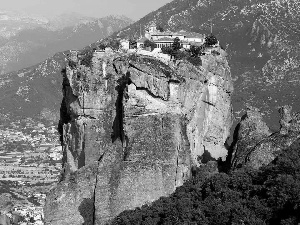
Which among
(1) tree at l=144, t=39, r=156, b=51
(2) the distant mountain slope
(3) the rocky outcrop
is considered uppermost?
(1) tree at l=144, t=39, r=156, b=51

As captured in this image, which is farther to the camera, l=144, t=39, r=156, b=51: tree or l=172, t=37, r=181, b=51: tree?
Result: l=144, t=39, r=156, b=51: tree

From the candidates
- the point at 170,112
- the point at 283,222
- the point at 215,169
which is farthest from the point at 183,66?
the point at 283,222

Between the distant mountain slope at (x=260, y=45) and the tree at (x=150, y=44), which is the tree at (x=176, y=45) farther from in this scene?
the distant mountain slope at (x=260, y=45)

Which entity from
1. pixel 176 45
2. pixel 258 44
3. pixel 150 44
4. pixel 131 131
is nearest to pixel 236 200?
pixel 131 131

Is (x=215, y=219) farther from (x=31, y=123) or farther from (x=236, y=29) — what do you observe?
(x=31, y=123)

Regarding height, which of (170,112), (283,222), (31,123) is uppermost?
(170,112)

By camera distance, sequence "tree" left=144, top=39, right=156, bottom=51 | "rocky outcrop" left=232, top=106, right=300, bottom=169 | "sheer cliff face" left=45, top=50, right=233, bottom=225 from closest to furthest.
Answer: "rocky outcrop" left=232, top=106, right=300, bottom=169, "sheer cliff face" left=45, top=50, right=233, bottom=225, "tree" left=144, top=39, right=156, bottom=51

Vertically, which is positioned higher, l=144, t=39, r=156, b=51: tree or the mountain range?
l=144, t=39, r=156, b=51: tree

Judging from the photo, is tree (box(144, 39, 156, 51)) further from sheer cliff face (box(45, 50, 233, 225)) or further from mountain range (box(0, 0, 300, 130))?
mountain range (box(0, 0, 300, 130))

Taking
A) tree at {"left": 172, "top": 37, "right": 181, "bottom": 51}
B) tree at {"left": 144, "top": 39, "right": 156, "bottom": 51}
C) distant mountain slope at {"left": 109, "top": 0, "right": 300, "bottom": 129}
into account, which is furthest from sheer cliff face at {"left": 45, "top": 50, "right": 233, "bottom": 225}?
distant mountain slope at {"left": 109, "top": 0, "right": 300, "bottom": 129}
